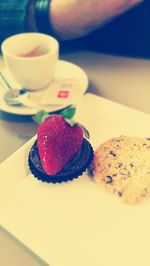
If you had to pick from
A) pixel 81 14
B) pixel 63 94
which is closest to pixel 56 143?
pixel 63 94

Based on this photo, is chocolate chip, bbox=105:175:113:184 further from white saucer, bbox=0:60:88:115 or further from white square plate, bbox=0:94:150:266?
white saucer, bbox=0:60:88:115

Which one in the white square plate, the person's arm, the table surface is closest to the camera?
the white square plate

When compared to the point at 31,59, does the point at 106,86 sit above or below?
below

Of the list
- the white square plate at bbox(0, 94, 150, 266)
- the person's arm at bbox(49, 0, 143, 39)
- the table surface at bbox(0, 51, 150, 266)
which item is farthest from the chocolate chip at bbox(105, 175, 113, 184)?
the person's arm at bbox(49, 0, 143, 39)

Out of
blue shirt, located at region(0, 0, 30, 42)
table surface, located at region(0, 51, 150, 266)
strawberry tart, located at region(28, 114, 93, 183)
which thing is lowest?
table surface, located at region(0, 51, 150, 266)

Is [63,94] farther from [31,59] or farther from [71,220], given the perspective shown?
[71,220]
